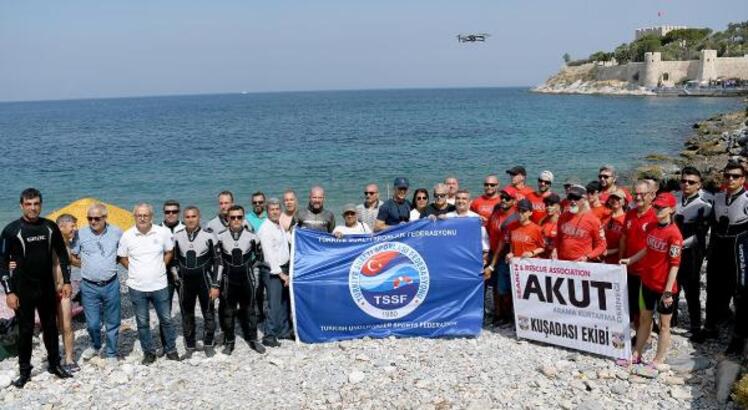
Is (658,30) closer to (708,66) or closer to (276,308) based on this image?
(708,66)

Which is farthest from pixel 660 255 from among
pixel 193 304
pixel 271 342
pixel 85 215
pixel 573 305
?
pixel 85 215

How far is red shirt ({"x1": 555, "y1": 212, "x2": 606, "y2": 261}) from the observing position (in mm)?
7480

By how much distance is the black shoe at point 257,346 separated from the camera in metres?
8.01

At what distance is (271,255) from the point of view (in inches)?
317

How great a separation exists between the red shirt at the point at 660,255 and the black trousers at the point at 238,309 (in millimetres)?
4927

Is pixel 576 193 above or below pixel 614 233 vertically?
above

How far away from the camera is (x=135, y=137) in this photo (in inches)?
2581

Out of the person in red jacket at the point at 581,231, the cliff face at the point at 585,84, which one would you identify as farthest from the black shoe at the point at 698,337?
the cliff face at the point at 585,84

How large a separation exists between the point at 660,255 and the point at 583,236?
3.15 feet

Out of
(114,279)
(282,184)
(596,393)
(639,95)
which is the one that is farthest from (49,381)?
(639,95)

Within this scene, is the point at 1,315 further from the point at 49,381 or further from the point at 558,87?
the point at 558,87

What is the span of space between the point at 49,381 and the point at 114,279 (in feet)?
4.72

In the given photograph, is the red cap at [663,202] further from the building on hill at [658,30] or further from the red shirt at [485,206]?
the building on hill at [658,30]

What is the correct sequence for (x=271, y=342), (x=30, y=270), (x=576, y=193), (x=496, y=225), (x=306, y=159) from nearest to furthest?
1. (x=30, y=270)
2. (x=576, y=193)
3. (x=271, y=342)
4. (x=496, y=225)
5. (x=306, y=159)
